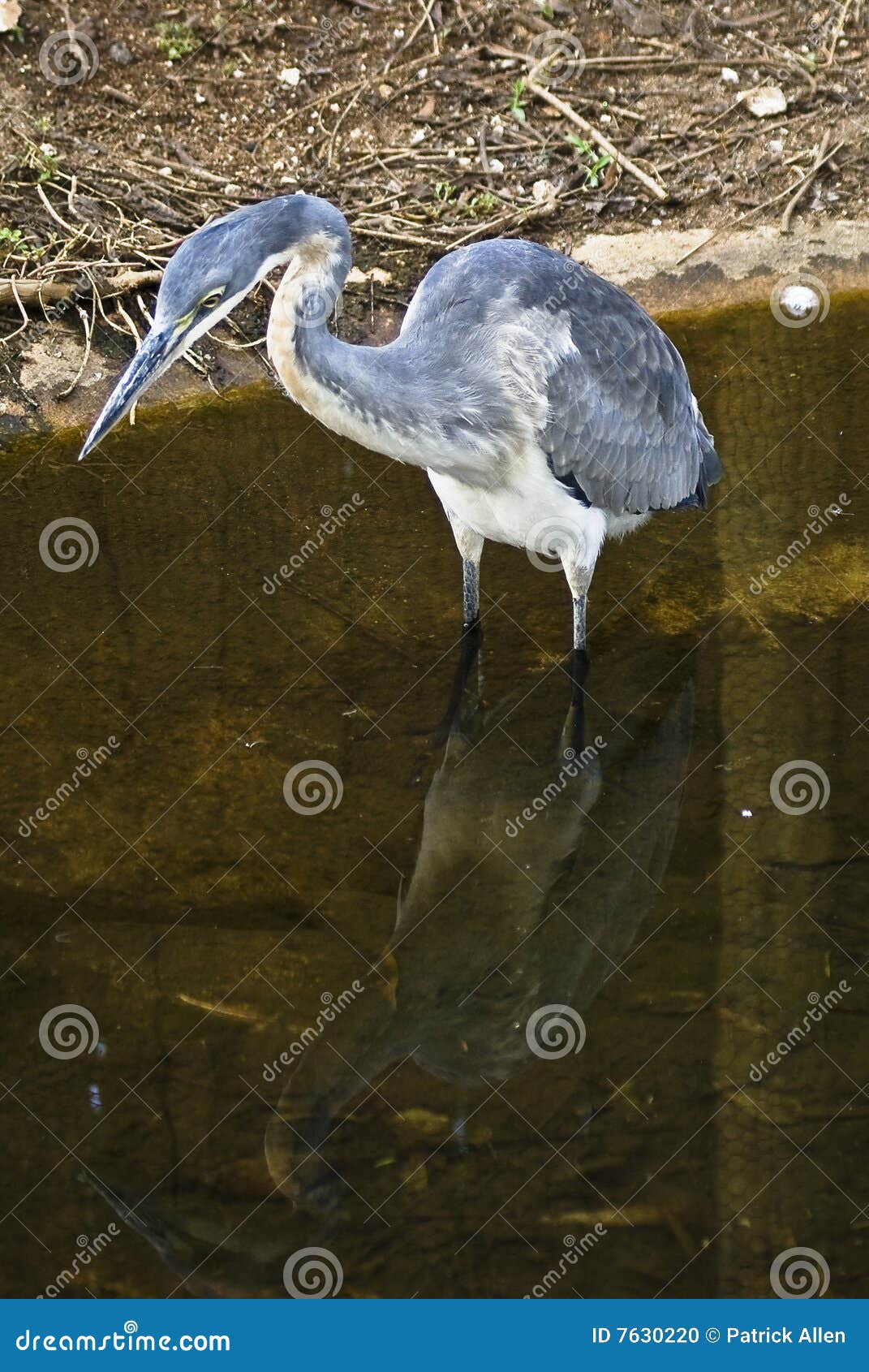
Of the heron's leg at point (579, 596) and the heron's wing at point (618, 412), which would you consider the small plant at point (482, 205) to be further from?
the heron's leg at point (579, 596)

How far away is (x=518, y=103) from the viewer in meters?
9.19

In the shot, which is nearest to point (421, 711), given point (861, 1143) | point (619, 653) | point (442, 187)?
point (619, 653)

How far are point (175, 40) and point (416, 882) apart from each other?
20.9 ft

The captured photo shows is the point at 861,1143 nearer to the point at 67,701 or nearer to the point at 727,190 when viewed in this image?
the point at 67,701

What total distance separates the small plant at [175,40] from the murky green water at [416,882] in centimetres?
316

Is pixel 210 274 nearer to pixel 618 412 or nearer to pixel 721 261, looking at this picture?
pixel 618 412

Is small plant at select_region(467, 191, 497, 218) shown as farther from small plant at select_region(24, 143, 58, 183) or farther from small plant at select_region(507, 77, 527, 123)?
small plant at select_region(24, 143, 58, 183)

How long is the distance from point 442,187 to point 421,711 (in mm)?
4087

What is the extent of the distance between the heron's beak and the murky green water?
1708 mm

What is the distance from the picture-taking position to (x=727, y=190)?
8914 millimetres

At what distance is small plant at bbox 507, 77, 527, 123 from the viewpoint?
9156mm

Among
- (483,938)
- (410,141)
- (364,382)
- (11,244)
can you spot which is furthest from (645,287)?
(483,938)

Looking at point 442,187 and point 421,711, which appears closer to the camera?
point 421,711

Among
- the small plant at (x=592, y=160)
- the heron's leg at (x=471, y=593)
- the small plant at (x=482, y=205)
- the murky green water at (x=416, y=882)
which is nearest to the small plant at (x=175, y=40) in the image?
the small plant at (x=482, y=205)
